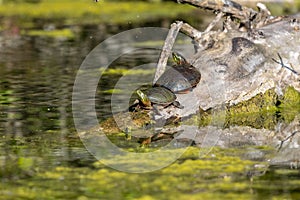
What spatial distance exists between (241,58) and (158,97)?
1.16 m

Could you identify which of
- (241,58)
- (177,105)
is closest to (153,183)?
(177,105)

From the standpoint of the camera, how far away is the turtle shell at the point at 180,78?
784cm

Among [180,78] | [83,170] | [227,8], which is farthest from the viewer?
[227,8]

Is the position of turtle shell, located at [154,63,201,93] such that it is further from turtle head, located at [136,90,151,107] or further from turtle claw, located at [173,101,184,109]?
turtle head, located at [136,90,151,107]

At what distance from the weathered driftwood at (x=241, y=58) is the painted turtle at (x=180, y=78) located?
0.34ft

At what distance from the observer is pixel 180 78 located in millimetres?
7887

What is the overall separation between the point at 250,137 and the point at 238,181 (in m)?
1.49

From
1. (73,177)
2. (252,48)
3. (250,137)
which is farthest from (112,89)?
(73,177)

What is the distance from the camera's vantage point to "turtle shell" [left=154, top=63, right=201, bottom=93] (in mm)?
7844

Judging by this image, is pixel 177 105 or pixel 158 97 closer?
pixel 158 97

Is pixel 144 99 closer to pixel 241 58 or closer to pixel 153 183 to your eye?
pixel 241 58

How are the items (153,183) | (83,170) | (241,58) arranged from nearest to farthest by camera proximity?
(153,183) → (83,170) → (241,58)

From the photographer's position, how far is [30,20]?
56.2ft

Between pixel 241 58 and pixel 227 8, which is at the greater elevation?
pixel 227 8
